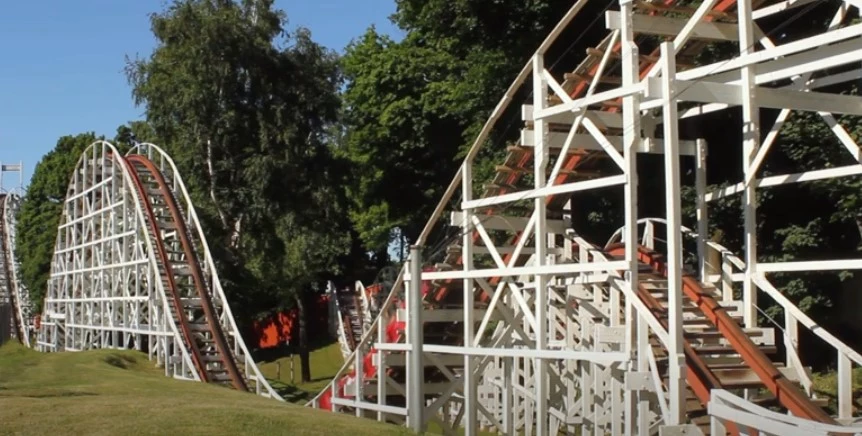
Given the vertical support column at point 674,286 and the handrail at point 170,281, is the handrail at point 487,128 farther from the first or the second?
the handrail at point 170,281

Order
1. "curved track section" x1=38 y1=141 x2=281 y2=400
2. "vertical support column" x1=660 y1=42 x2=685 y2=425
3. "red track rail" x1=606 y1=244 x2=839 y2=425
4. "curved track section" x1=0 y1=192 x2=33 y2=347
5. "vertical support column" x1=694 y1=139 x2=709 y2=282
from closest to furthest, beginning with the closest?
"red track rail" x1=606 y1=244 x2=839 y2=425 < "vertical support column" x1=660 y1=42 x2=685 y2=425 < "vertical support column" x1=694 y1=139 x2=709 y2=282 < "curved track section" x1=38 y1=141 x2=281 y2=400 < "curved track section" x1=0 y1=192 x2=33 y2=347

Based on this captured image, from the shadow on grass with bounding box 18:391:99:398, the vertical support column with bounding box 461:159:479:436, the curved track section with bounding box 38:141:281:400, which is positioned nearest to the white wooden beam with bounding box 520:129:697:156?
the vertical support column with bounding box 461:159:479:436

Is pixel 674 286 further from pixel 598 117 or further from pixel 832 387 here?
pixel 832 387

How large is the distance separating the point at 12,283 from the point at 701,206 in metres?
42.6

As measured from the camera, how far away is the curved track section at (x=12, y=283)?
47406mm

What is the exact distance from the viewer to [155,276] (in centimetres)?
2605

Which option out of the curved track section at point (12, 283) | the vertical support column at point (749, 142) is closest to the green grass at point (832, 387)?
the vertical support column at point (749, 142)

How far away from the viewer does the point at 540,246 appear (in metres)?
14.2

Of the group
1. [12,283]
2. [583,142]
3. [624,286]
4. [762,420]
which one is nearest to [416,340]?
[624,286]

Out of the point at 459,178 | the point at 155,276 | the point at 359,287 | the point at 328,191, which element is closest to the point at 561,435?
the point at 459,178

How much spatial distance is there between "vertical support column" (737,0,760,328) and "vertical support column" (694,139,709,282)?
906mm

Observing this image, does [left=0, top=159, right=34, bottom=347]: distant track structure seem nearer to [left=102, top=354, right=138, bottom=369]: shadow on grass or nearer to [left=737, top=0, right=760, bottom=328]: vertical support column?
[left=102, top=354, right=138, bottom=369]: shadow on grass

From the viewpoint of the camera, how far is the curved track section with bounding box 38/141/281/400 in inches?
958

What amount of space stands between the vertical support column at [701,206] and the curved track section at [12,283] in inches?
1381
